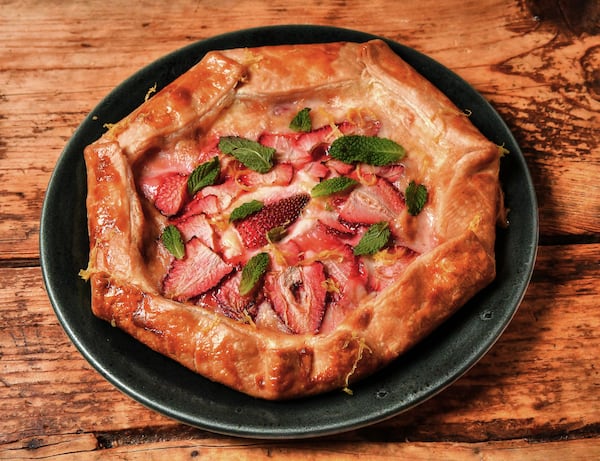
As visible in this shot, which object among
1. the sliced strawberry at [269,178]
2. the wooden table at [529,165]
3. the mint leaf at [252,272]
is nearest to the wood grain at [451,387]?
the wooden table at [529,165]

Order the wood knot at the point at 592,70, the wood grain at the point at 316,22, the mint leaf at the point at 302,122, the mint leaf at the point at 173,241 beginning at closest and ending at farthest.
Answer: the mint leaf at the point at 173,241 → the mint leaf at the point at 302,122 → the wood grain at the point at 316,22 → the wood knot at the point at 592,70

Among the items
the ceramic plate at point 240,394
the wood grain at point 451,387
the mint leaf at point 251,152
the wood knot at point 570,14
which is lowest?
the wood grain at point 451,387

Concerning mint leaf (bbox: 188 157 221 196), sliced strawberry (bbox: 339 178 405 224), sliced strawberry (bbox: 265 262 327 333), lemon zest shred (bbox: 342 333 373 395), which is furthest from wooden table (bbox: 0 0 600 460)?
mint leaf (bbox: 188 157 221 196)

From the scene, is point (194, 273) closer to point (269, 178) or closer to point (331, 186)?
point (269, 178)

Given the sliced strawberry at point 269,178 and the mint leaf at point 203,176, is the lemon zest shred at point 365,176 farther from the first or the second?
the mint leaf at point 203,176

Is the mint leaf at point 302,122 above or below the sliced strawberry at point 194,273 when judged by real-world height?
above

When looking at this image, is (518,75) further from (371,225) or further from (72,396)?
(72,396)
